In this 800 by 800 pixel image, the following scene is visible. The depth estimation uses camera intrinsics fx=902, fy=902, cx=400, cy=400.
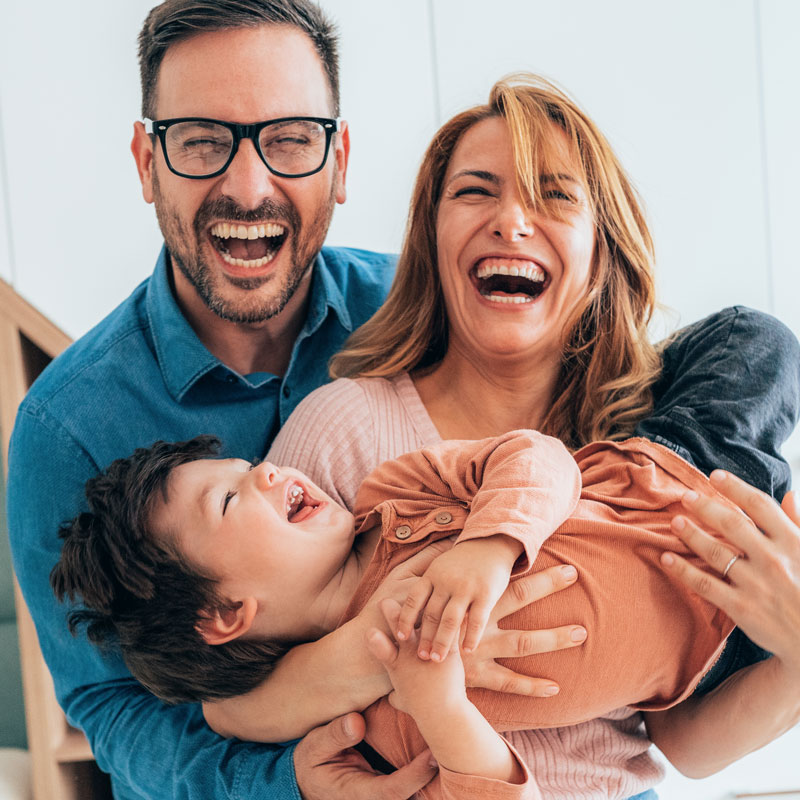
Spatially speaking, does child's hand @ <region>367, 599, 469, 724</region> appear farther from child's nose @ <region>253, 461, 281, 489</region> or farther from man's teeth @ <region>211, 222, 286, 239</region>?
man's teeth @ <region>211, 222, 286, 239</region>

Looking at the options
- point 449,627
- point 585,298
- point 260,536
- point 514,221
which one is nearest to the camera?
point 449,627

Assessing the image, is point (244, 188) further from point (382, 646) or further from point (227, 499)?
point (382, 646)

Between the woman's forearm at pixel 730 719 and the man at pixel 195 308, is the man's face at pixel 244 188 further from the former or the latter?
the woman's forearm at pixel 730 719

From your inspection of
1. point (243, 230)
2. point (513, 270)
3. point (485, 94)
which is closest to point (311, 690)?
point (513, 270)

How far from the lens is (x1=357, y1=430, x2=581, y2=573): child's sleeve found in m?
1.11

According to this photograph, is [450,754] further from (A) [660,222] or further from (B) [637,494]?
(A) [660,222]

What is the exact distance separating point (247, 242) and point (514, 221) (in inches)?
21.5

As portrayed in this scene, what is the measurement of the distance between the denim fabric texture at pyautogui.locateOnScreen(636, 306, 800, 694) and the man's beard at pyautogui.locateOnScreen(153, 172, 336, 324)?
70 cm

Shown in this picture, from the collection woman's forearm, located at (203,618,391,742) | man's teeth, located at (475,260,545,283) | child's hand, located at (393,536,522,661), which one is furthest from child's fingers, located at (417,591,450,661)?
man's teeth, located at (475,260,545,283)

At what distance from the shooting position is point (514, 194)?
56.9 inches

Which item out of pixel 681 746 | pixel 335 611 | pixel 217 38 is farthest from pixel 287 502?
pixel 217 38

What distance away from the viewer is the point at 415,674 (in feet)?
3.66

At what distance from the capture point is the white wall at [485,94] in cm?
297

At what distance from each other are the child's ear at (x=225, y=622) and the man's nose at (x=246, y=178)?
71cm
